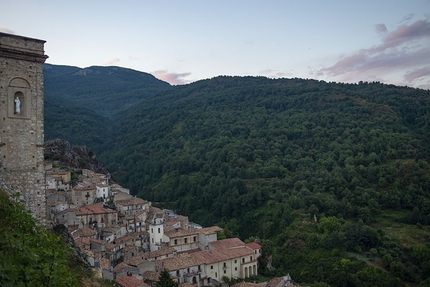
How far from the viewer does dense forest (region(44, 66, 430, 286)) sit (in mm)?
42750

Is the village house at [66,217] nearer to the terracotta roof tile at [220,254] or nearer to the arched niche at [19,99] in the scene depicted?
the terracotta roof tile at [220,254]

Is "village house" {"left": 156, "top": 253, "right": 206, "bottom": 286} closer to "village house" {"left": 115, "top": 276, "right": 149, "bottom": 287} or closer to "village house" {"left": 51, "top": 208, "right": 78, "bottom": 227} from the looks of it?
"village house" {"left": 115, "top": 276, "right": 149, "bottom": 287}

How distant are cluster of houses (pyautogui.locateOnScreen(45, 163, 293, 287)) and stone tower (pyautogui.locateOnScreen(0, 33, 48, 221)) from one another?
38.6ft

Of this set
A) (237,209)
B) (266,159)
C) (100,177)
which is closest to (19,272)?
(100,177)

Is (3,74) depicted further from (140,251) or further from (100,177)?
(100,177)

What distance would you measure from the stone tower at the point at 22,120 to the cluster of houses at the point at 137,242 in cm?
1176

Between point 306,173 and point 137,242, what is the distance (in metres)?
36.2

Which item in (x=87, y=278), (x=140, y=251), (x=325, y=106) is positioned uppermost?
(x=325, y=106)

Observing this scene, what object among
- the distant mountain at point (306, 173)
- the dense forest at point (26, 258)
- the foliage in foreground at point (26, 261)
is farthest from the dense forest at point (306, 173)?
the foliage in foreground at point (26, 261)

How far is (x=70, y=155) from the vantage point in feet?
197

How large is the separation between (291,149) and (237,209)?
21.3 meters

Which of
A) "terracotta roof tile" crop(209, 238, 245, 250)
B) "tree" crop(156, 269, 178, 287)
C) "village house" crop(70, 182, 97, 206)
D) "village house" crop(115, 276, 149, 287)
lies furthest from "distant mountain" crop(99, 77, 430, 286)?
"village house" crop(70, 182, 97, 206)

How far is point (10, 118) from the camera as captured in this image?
42.8ft

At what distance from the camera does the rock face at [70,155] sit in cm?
5681
